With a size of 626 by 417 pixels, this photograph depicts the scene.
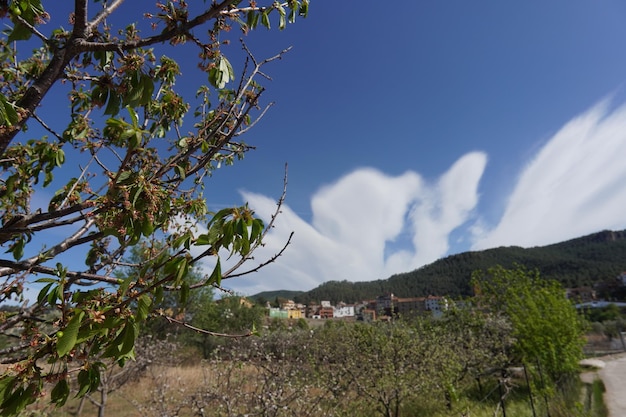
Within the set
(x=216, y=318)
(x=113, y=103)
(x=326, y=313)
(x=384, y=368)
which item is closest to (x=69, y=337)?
(x=113, y=103)

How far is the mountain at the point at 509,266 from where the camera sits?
3506 inches

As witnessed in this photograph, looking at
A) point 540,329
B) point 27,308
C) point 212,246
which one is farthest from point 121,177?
point 540,329

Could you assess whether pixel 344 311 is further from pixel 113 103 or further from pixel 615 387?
pixel 113 103

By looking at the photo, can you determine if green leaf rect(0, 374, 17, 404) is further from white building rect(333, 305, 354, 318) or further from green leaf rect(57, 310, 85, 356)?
white building rect(333, 305, 354, 318)

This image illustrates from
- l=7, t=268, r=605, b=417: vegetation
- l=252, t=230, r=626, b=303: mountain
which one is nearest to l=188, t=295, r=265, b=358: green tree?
l=7, t=268, r=605, b=417: vegetation

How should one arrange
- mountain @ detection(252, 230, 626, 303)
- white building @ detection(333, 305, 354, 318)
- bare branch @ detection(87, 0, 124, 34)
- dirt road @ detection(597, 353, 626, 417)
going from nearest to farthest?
bare branch @ detection(87, 0, 124, 34)
dirt road @ detection(597, 353, 626, 417)
mountain @ detection(252, 230, 626, 303)
white building @ detection(333, 305, 354, 318)

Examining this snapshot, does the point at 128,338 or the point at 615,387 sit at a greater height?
the point at 128,338

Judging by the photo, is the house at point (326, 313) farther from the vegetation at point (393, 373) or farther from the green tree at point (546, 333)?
the green tree at point (546, 333)

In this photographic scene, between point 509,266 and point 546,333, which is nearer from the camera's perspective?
point 546,333

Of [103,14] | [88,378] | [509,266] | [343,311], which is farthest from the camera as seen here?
[343,311]

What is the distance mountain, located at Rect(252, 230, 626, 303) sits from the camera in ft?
292

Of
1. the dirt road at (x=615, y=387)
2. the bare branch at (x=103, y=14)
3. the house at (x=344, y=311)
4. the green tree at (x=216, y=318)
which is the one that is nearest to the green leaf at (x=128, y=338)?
the bare branch at (x=103, y=14)

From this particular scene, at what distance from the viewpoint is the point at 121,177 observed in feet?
4.04

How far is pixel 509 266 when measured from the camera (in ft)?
308
